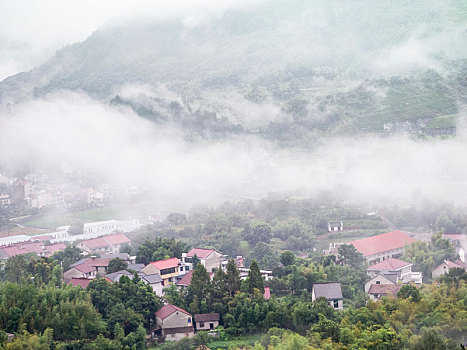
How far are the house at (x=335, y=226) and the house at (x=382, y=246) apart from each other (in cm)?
242

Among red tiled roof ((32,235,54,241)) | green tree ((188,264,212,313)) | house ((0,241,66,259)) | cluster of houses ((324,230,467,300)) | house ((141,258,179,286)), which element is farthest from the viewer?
red tiled roof ((32,235,54,241))

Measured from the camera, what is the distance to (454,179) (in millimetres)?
23219

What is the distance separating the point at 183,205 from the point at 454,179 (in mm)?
8934

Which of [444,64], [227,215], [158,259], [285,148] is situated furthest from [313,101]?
[158,259]

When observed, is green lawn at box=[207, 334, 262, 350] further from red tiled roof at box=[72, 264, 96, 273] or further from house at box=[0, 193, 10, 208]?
house at box=[0, 193, 10, 208]

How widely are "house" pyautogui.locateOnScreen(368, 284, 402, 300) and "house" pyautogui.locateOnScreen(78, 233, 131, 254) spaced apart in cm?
771

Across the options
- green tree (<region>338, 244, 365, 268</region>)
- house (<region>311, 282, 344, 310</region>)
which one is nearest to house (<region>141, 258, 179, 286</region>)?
house (<region>311, 282, 344, 310</region>)

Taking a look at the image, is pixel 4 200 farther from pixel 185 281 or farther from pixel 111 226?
pixel 185 281

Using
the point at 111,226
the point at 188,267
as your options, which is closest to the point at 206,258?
the point at 188,267

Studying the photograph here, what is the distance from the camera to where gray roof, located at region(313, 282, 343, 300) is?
12.8 metres

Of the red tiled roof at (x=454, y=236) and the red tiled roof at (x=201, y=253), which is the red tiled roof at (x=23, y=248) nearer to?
the red tiled roof at (x=201, y=253)

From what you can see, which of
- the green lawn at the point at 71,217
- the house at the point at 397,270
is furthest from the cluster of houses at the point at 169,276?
the green lawn at the point at 71,217

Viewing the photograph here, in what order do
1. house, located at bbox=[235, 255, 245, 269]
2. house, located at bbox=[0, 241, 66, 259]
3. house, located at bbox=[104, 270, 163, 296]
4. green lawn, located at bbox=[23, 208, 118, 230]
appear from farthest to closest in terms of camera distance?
1. green lawn, located at bbox=[23, 208, 118, 230]
2. house, located at bbox=[0, 241, 66, 259]
3. house, located at bbox=[235, 255, 245, 269]
4. house, located at bbox=[104, 270, 163, 296]

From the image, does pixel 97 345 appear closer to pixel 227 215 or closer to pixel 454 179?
pixel 227 215
